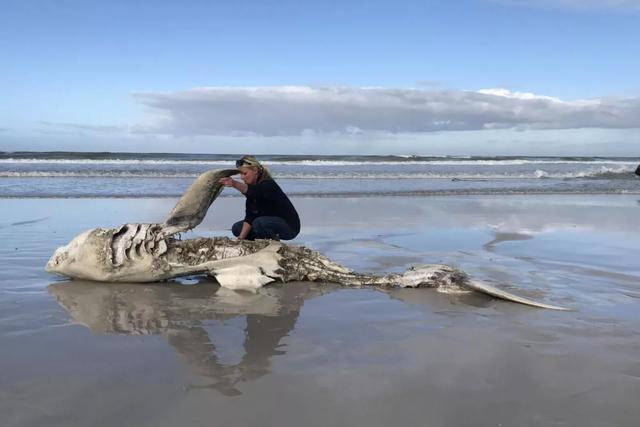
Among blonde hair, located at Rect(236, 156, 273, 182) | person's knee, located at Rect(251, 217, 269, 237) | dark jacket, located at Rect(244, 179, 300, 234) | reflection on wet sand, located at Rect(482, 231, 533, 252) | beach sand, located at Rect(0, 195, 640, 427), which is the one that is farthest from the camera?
reflection on wet sand, located at Rect(482, 231, 533, 252)

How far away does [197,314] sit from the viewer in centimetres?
443

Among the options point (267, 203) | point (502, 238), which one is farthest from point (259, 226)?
point (502, 238)

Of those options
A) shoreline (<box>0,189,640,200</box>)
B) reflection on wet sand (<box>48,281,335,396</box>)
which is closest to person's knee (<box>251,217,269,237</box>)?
reflection on wet sand (<box>48,281,335,396</box>)

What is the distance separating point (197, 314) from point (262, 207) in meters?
2.08

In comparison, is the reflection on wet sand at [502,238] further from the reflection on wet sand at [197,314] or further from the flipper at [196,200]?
the flipper at [196,200]

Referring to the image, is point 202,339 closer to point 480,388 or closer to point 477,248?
point 480,388

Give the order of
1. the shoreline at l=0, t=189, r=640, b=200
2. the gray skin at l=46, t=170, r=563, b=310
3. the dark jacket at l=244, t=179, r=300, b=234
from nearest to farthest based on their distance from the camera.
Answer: the gray skin at l=46, t=170, r=563, b=310 → the dark jacket at l=244, t=179, r=300, b=234 → the shoreline at l=0, t=189, r=640, b=200

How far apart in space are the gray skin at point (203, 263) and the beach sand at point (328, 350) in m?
0.14

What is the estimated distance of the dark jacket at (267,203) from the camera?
615cm

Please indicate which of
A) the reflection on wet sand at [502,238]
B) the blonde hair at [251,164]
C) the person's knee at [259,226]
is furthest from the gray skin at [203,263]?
the reflection on wet sand at [502,238]

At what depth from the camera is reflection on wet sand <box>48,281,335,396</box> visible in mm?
3348

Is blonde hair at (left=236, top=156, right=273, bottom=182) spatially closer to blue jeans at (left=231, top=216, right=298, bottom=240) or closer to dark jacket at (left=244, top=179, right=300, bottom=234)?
dark jacket at (left=244, top=179, right=300, bottom=234)

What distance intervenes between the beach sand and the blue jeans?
84 centimetres

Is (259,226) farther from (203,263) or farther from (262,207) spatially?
(203,263)
